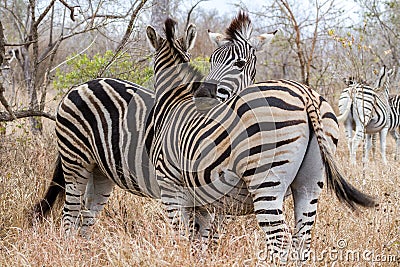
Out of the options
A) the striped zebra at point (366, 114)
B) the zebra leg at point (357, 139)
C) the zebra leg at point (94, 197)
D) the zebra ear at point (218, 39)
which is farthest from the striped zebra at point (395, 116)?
the zebra leg at point (94, 197)

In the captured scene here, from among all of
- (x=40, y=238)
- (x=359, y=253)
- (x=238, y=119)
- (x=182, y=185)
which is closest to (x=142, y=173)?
(x=182, y=185)

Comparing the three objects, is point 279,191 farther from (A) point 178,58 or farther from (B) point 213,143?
(A) point 178,58

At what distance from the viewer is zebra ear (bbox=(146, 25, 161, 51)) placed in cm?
382

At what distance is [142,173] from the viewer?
12.2ft

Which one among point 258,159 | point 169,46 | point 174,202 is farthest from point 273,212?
point 169,46

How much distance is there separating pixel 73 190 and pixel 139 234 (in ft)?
2.78

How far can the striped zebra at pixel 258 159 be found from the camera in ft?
9.23

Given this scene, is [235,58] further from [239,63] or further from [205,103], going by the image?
[205,103]

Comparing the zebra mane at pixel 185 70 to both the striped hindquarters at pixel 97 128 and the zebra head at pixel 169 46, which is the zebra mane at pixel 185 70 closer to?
the zebra head at pixel 169 46

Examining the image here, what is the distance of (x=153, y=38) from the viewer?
12.7 feet

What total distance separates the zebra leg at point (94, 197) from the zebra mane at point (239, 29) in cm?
172

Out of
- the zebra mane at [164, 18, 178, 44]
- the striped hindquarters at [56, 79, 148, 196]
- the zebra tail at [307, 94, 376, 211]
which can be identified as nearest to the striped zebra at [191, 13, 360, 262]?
the zebra mane at [164, 18, 178, 44]

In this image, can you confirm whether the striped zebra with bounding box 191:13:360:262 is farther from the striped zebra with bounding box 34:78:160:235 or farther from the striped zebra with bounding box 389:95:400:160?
the striped zebra with bounding box 389:95:400:160

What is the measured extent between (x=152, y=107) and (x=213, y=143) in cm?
95
